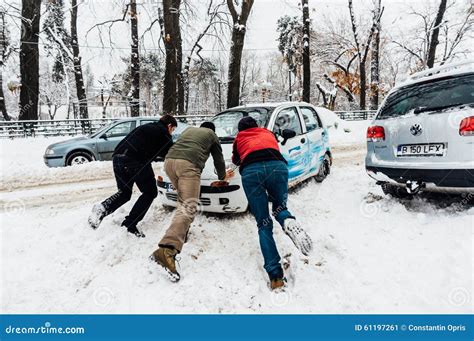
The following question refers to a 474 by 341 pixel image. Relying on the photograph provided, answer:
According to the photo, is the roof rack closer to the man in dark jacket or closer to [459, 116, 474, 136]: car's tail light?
[459, 116, 474, 136]: car's tail light

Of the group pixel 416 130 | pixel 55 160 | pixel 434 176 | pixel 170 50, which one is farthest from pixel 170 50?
pixel 434 176

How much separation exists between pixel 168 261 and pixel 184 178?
36.5 inches

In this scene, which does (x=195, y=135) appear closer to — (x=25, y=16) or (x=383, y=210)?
(x=383, y=210)

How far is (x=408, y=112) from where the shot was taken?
13.9ft

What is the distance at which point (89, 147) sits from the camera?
9.09 m

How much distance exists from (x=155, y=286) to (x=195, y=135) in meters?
1.74

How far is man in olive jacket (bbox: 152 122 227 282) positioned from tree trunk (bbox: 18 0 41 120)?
1388 centimetres

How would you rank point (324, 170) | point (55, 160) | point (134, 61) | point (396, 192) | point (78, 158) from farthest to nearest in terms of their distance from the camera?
point (134, 61), point (78, 158), point (55, 160), point (324, 170), point (396, 192)

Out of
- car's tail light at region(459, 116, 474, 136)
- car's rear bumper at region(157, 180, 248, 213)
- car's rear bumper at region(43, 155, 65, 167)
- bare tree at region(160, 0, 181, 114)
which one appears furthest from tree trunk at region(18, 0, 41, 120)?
car's tail light at region(459, 116, 474, 136)

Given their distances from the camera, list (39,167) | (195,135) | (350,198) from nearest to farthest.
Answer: (195,135)
(350,198)
(39,167)

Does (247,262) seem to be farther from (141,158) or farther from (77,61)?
(77,61)

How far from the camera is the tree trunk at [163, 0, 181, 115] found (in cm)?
1327

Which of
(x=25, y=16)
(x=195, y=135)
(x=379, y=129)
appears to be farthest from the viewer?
(x=25, y=16)

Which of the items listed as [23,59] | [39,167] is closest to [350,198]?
[39,167]
